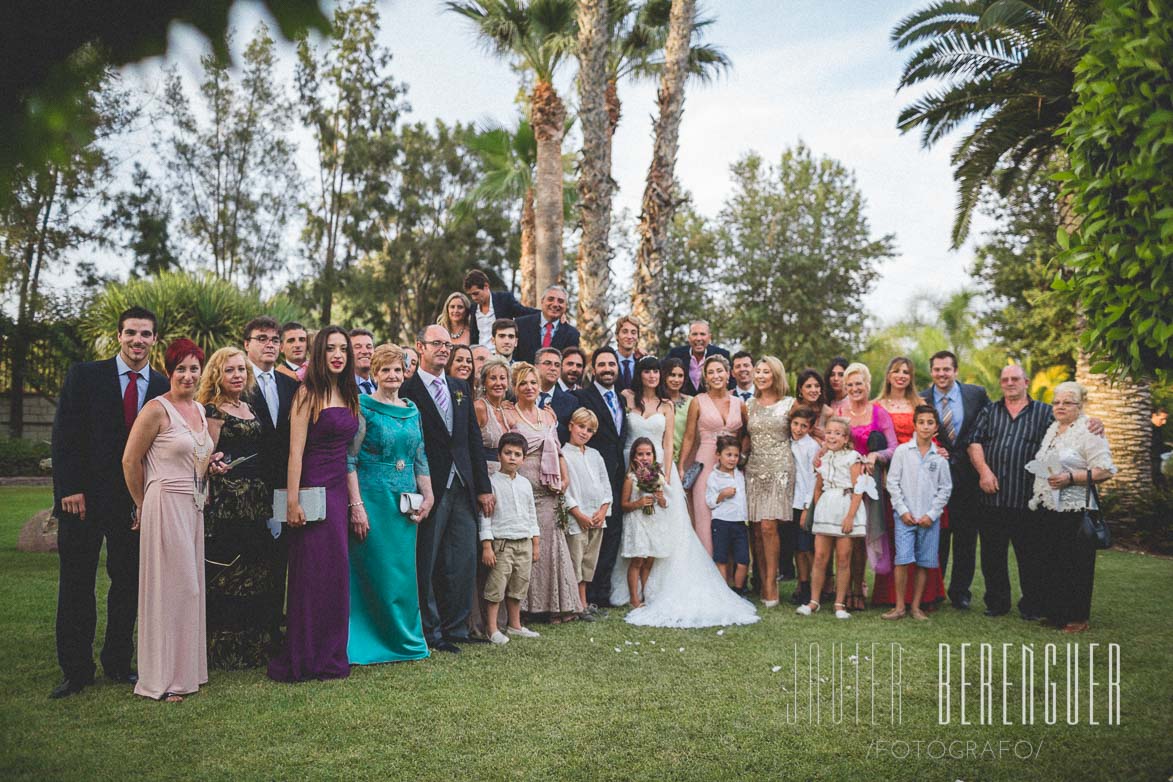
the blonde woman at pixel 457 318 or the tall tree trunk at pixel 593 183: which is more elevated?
the tall tree trunk at pixel 593 183

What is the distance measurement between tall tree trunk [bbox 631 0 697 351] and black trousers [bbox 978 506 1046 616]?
5982 millimetres

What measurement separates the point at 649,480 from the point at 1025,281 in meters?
21.6

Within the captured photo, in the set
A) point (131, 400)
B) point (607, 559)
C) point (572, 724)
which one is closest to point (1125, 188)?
point (572, 724)

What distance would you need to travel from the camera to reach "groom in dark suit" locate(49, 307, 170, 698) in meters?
4.97

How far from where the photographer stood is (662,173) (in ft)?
41.6

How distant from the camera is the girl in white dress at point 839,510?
7555 millimetres

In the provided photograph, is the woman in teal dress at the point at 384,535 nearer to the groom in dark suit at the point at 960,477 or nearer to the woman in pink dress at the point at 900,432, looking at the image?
the woman in pink dress at the point at 900,432

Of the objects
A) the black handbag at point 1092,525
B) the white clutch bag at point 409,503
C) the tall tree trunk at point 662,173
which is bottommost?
the black handbag at point 1092,525

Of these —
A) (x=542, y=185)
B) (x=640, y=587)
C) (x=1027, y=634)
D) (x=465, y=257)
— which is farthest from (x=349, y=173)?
(x=1027, y=634)

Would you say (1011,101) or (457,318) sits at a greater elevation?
(1011,101)

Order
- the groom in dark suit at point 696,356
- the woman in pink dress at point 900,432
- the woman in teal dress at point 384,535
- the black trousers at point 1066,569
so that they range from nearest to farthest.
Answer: the woman in teal dress at point 384,535
the black trousers at point 1066,569
the woman in pink dress at point 900,432
the groom in dark suit at point 696,356

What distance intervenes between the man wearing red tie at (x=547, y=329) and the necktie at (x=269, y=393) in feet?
11.2

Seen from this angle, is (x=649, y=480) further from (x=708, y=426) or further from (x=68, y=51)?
(x=68, y=51)

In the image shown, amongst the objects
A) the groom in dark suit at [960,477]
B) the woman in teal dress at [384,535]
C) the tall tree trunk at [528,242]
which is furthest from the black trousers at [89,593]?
the tall tree trunk at [528,242]
